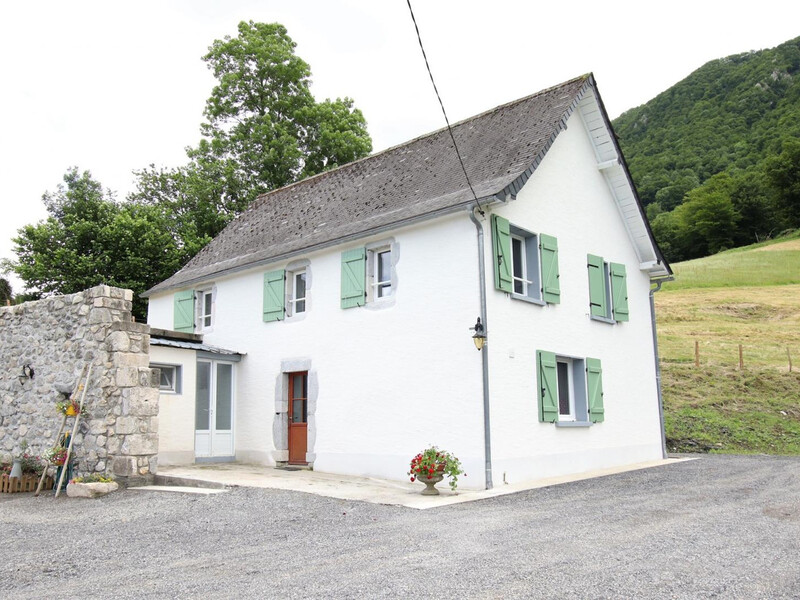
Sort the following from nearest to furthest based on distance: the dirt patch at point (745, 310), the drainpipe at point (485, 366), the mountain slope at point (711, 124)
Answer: the drainpipe at point (485, 366), the dirt patch at point (745, 310), the mountain slope at point (711, 124)

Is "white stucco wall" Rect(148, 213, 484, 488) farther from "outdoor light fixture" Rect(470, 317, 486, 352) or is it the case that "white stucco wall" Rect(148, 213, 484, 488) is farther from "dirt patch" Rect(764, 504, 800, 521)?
"dirt patch" Rect(764, 504, 800, 521)

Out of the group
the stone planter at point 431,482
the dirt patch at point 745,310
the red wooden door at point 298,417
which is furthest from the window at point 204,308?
the dirt patch at point 745,310

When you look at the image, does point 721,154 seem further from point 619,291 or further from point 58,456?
point 58,456

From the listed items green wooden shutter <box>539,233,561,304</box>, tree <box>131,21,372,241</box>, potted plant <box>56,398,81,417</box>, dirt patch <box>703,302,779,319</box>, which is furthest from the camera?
dirt patch <box>703,302,779,319</box>

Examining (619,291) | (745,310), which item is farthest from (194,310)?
(745,310)

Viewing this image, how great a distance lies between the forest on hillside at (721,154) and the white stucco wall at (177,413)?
5892 centimetres

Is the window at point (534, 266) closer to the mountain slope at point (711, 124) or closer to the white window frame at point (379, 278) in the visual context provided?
the white window frame at point (379, 278)

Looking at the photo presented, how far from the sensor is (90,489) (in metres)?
10.2

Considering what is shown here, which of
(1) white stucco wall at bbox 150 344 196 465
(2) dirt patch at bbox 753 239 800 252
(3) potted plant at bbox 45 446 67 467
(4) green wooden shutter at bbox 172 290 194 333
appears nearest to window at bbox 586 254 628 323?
(1) white stucco wall at bbox 150 344 196 465

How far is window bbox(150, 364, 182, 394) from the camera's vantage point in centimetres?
1341

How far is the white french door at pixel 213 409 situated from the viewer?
14.0 metres

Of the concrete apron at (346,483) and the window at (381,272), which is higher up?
the window at (381,272)

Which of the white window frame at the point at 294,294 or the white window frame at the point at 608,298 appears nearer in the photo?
the white window frame at the point at 294,294

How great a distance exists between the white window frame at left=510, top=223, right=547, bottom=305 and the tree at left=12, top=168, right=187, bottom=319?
13408 mm
